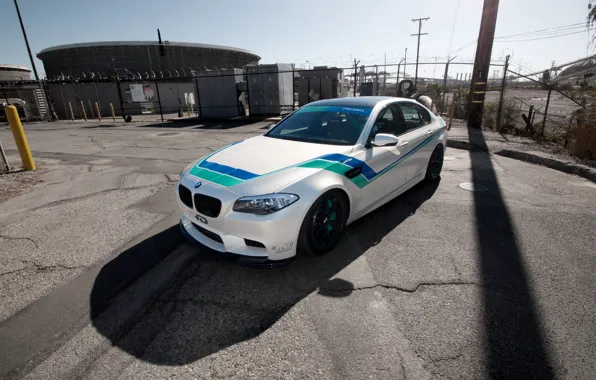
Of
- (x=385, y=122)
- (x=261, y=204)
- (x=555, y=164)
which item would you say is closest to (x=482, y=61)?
(x=555, y=164)

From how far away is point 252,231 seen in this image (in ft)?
8.52

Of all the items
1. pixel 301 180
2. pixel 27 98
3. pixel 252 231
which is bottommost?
pixel 252 231

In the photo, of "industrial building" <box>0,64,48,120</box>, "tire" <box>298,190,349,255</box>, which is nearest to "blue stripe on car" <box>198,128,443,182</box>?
"tire" <box>298,190,349,255</box>

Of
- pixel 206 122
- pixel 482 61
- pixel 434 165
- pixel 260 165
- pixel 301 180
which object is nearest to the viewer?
pixel 301 180

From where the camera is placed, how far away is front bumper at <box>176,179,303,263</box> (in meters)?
2.59

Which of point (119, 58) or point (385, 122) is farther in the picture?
point (119, 58)

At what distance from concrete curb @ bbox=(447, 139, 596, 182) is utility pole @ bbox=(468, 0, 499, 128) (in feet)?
10.3

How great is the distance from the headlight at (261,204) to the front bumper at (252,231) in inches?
1.5

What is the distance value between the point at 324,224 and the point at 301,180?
1.88ft

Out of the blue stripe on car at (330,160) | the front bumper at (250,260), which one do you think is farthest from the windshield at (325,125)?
the front bumper at (250,260)

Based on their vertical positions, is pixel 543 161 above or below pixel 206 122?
below

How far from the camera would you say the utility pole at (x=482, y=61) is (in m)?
9.82

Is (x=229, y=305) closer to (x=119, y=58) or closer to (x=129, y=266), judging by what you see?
(x=129, y=266)

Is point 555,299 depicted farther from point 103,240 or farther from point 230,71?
point 230,71
